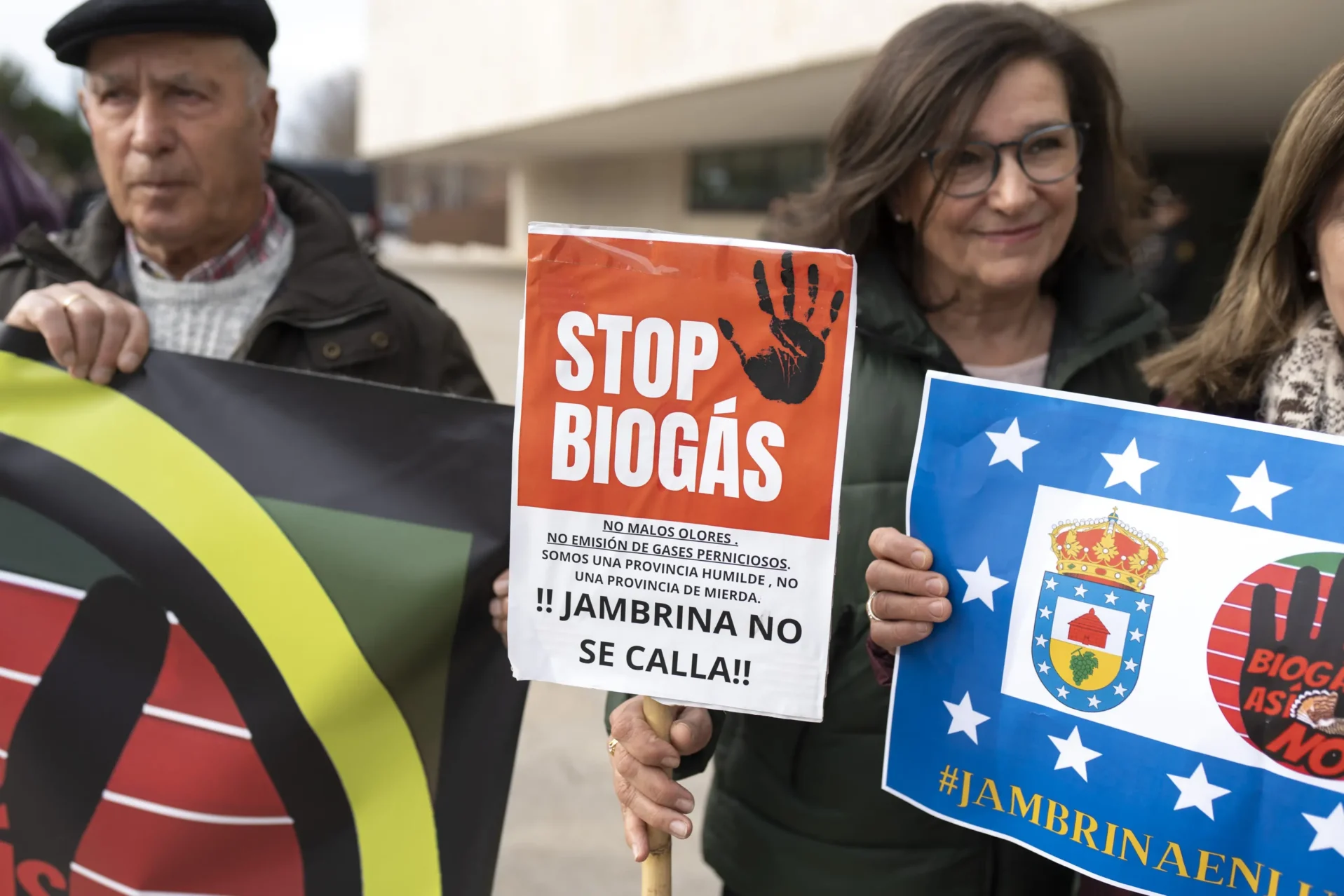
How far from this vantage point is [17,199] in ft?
12.3

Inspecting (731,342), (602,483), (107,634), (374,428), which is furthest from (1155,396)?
(107,634)

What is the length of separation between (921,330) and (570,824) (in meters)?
2.49

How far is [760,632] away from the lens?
1434mm

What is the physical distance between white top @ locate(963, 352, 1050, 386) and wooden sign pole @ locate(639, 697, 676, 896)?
2.69 ft

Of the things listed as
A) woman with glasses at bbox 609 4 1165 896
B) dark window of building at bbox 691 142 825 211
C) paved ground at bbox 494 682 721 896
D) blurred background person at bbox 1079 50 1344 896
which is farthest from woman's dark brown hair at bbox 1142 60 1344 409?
dark window of building at bbox 691 142 825 211

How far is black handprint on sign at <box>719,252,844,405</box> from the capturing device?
4.52 feet

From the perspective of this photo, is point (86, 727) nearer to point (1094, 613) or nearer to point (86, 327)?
point (86, 327)

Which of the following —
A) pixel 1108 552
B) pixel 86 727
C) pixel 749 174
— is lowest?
pixel 86 727

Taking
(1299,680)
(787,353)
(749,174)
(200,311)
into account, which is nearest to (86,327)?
(200,311)

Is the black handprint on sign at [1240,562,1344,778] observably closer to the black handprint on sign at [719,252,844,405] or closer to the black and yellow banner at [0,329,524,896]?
the black handprint on sign at [719,252,844,405]

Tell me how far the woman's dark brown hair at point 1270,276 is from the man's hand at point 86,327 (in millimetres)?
1676

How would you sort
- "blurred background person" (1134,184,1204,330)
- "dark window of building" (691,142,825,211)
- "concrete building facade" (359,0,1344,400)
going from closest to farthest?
"blurred background person" (1134,184,1204,330)
"concrete building facade" (359,0,1344,400)
"dark window of building" (691,142,825,211)

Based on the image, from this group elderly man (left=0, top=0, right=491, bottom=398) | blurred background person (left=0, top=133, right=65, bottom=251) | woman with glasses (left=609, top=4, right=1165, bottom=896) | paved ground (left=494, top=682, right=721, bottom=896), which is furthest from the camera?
blurred background person (left=0, top=133, right=65, bottom=251)

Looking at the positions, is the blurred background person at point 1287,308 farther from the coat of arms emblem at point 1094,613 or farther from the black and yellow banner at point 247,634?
the black and yellow banner at point 247,634
